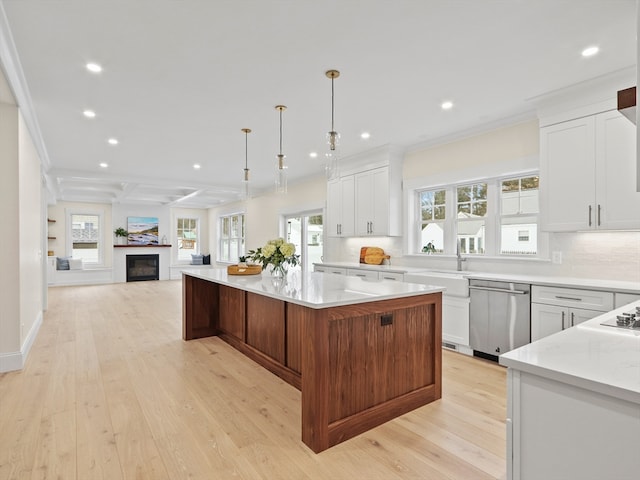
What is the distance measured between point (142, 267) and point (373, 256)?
8.64 metres

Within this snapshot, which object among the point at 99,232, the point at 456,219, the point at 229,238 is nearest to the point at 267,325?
the point at 456,219

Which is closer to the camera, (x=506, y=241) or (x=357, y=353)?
(x=357, y=353)

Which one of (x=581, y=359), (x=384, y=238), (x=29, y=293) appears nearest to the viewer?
(x=581, y=359)

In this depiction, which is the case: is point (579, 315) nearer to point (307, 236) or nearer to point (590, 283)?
point (590, 283)

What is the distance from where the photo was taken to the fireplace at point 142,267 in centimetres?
1106

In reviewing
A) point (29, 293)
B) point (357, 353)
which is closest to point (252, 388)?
point (357, 353)

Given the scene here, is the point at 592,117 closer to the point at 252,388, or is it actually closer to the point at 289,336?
the point at 289,336

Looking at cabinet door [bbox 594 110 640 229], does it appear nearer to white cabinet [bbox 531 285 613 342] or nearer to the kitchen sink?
white cabinet [bbox 531 285 613 342]

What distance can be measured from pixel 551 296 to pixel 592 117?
165 centimetres

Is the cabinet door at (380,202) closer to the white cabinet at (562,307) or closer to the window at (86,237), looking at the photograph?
the white cabinet at (562,307)

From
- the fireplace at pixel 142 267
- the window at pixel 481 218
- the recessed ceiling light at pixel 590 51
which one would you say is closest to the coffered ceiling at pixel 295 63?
the recessed ceiling light at pixel 590 51

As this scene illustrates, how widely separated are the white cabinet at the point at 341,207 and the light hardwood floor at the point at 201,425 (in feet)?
9.15

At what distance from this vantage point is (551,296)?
3189mm

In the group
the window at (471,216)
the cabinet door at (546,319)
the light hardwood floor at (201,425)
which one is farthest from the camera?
the window at (471,216)
